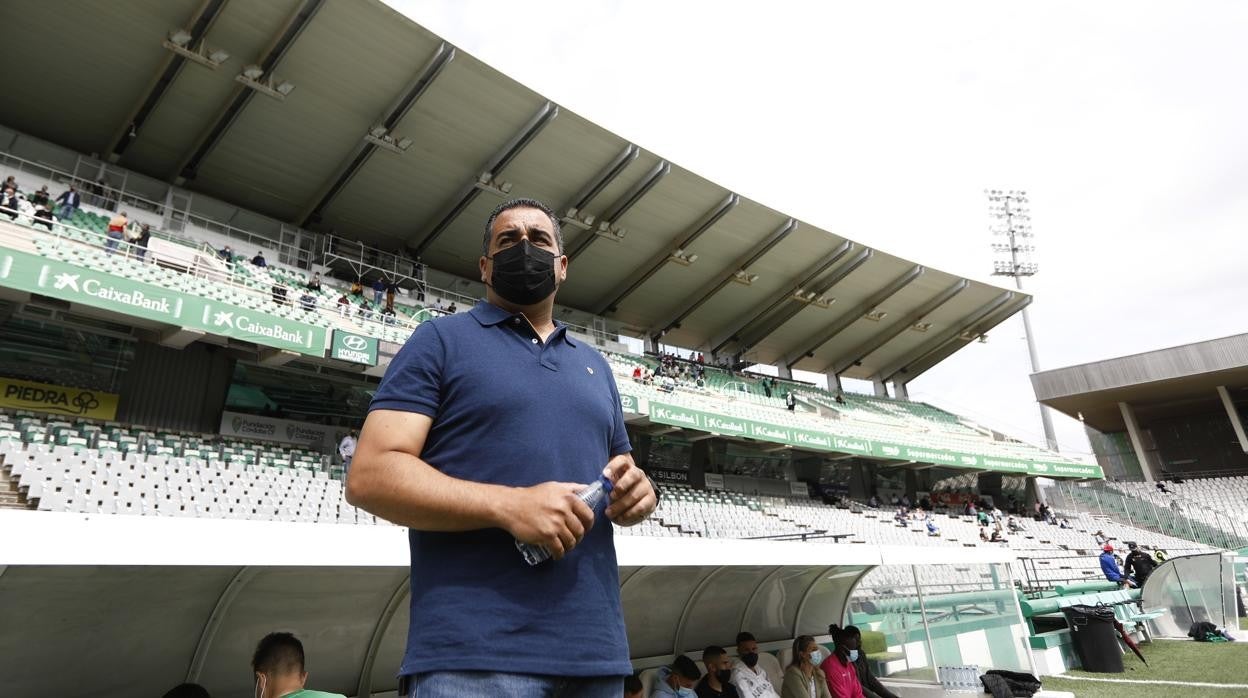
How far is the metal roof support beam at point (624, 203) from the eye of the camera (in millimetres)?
21375

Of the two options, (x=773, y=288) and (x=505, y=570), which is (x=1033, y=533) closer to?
(x=773, y=288)

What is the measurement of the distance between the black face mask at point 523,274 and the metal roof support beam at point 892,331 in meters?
33.1

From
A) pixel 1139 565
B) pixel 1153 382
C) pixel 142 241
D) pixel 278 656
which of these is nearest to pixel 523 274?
pixel 278 656

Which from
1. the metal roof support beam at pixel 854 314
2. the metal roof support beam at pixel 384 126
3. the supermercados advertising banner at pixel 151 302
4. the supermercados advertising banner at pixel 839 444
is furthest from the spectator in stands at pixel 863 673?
the metal roof support beam at pixel 854 314

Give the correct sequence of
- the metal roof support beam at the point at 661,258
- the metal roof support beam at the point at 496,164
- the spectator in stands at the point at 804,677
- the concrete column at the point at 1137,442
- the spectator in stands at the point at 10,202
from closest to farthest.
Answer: the spectator in stands at the point at 804,677, the spectator in stands at the point at 10,202, the metal roof support beam at the point at 496,164, the metal roof support beam at the point at 661,258, the concrete column at the point at 1137,442

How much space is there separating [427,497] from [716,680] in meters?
6.81

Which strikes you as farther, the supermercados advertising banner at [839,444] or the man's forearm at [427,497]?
the supermercados advertising banner at [839,444]

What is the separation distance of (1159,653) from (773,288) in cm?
1845

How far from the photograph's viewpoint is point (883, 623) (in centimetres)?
938

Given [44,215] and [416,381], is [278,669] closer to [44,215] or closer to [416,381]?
[416,381]

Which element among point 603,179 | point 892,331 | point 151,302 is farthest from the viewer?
point 892,331

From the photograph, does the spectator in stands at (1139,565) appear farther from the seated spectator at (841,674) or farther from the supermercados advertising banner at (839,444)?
the seated spectator at (841,674)

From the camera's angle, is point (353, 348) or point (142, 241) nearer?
point (353, 348)

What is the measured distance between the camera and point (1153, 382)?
109 feet
